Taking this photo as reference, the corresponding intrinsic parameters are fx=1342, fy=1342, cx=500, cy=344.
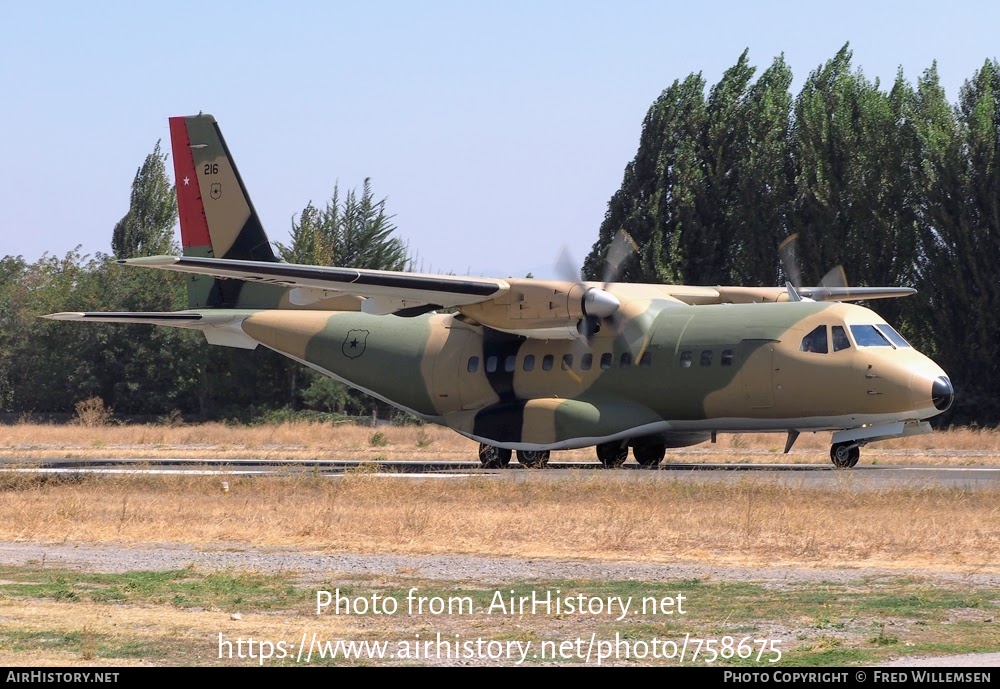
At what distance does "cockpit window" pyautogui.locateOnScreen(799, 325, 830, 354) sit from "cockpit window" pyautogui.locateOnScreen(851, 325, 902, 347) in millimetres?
485

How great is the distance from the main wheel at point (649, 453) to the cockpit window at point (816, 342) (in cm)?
404

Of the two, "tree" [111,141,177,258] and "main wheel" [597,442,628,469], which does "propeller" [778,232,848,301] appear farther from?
"tree" [111,141,177,258]

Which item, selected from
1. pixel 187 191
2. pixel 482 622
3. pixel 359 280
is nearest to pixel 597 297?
pixel 359 280

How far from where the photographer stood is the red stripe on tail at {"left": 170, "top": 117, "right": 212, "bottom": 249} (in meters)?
28.8

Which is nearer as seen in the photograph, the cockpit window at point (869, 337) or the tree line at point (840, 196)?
the cockpit window at point (869, 337)

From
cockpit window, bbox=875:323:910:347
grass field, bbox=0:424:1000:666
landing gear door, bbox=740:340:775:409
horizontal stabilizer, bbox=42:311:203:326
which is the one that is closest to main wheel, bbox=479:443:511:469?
grass field, bbox=0:424:1000:666

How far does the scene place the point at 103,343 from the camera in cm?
4900

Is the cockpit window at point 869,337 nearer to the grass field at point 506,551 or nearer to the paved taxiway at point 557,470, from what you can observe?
the paved taxiway at point 557,470

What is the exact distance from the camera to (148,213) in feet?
228

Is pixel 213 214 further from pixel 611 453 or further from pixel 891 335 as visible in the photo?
pixel 891 335

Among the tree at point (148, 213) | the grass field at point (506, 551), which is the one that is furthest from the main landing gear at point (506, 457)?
the tree at point (148, 213)

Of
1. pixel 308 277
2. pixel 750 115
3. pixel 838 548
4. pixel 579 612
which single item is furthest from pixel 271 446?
pixel 579 612

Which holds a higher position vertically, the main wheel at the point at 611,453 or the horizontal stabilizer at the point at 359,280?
the horizontal stabilizer at the point at 359,280

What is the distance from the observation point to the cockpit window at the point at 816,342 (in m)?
22.3
